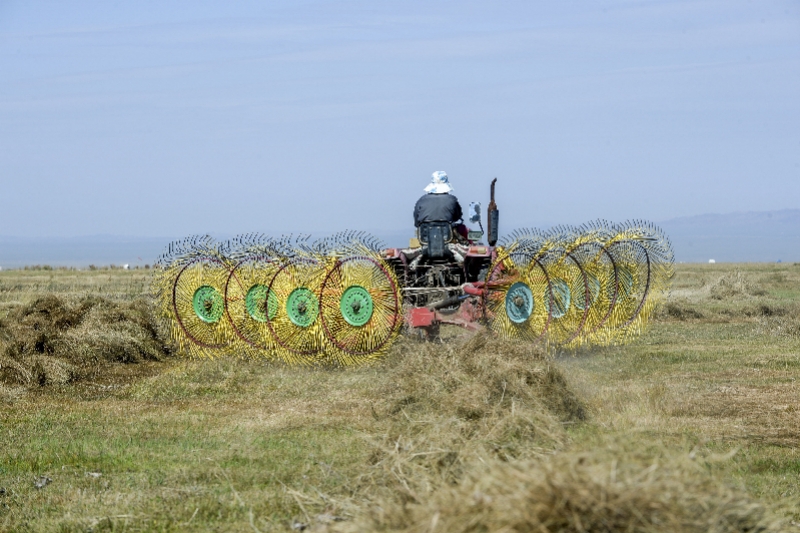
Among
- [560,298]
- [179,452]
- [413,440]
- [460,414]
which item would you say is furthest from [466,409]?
[560,298]

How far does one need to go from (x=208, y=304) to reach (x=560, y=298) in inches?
211

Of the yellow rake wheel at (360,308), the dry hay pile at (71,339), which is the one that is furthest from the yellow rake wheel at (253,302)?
the dry hay pile at (71,339)

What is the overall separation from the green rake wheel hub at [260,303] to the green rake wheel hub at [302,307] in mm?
398

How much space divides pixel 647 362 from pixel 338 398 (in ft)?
16.2

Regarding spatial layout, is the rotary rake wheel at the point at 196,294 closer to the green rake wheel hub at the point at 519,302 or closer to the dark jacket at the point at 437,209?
the dark jacket at the point at 437,209

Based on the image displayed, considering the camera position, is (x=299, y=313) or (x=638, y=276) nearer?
(x=299, y=313)

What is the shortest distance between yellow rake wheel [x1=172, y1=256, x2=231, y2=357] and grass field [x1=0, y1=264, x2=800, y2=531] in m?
0.51

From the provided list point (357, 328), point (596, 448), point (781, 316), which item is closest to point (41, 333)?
point (357, 328)

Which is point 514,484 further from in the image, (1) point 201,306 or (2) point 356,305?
(1) point 201,306

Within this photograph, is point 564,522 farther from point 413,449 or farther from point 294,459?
point 294,459

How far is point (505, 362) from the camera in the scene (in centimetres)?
995

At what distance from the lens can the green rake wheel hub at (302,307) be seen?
14.6 meters

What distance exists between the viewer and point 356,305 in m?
14.1

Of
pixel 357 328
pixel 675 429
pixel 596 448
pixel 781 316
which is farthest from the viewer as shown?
pixel 781 316
